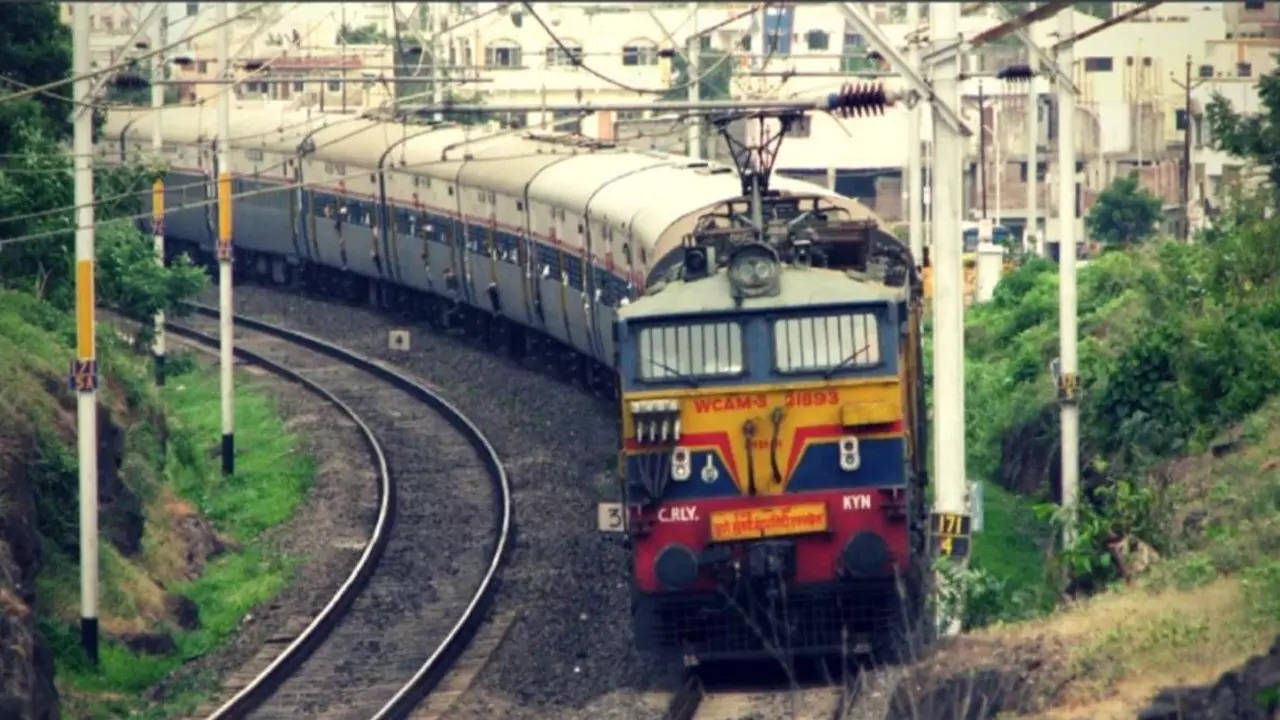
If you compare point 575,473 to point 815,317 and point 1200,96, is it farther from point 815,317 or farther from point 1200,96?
point 1200,96

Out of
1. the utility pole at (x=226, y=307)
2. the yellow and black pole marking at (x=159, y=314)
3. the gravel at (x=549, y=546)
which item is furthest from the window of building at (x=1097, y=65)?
the utility pole at (x=226, y=307)

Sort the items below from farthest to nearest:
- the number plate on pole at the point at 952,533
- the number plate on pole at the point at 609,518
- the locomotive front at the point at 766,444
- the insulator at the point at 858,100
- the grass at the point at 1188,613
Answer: the number plate on pole at the point at 609,518
the insulator at the point at 858,100
the number plate on pole at the point at 952,533
the locomotive front at the point at 766,444
the grass at the point at 1188,613

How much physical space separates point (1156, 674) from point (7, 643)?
8.64 meters

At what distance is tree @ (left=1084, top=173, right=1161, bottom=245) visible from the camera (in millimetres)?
57938

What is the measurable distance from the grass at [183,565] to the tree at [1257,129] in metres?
12.6

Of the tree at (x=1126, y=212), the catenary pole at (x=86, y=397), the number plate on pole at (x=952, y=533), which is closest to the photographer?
the number plate on pole at (x=952, y=533)

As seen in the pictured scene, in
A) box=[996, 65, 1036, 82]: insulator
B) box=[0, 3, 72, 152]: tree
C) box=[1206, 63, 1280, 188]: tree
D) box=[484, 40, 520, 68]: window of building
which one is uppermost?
box=[484, 40, 520, 68]: window of building

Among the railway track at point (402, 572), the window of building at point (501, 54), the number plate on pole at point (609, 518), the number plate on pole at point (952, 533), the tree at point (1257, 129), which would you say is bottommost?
the railway track at point (402, 572)

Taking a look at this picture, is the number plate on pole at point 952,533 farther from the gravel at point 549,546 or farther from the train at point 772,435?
the gravel at point 549,546

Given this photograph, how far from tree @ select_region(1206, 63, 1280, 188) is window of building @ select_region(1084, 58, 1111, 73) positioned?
114 ft

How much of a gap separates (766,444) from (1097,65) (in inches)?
2031

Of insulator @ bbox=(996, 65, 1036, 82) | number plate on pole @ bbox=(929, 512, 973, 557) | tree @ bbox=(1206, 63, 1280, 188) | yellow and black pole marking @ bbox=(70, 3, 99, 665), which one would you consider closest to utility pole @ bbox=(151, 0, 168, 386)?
yellow and black pole marking @ bbox=(70, 3, 99, 665)

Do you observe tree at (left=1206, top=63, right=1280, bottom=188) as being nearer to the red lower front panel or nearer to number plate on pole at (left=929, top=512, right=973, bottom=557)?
number plate on pole at (left=929, top=512, right=973, bottom=557)

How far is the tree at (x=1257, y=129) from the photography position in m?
32.4
